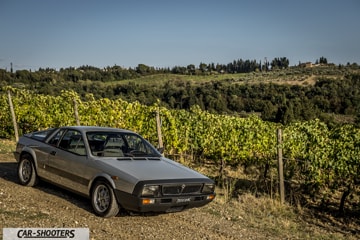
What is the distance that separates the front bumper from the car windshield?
1048mm

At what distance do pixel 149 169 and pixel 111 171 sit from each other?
23.8 inches

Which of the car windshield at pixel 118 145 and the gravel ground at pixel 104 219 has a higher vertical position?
the car windshield at pixel 118 145

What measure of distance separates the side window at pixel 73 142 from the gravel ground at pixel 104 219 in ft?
3.01

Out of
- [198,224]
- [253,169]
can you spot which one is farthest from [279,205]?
[253,169]

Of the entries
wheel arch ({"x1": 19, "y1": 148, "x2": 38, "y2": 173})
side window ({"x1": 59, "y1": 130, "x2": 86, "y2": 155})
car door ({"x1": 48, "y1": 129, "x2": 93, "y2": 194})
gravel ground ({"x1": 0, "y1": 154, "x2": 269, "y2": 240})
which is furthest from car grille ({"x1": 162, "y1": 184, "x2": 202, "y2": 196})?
wheel arch ({"x1": 19, "y1": 148, "x2": 38, "y2": 173})

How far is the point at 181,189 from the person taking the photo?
21.2 feet

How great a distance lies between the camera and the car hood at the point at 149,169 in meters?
6.37

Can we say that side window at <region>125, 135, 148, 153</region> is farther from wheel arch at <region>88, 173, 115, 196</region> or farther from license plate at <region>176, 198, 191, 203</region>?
license plate at <region>176, 198, 191, 203</region>

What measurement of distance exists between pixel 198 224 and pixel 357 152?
495cm

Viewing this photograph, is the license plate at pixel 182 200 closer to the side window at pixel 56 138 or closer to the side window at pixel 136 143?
the side window at pixel 136 143

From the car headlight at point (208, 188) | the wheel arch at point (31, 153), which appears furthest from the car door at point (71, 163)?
the car headlight at point (208, 188)

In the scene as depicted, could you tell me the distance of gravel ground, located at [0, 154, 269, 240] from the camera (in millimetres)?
6039

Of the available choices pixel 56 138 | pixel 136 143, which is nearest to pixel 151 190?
pixel 136 143

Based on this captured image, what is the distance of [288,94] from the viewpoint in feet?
179
